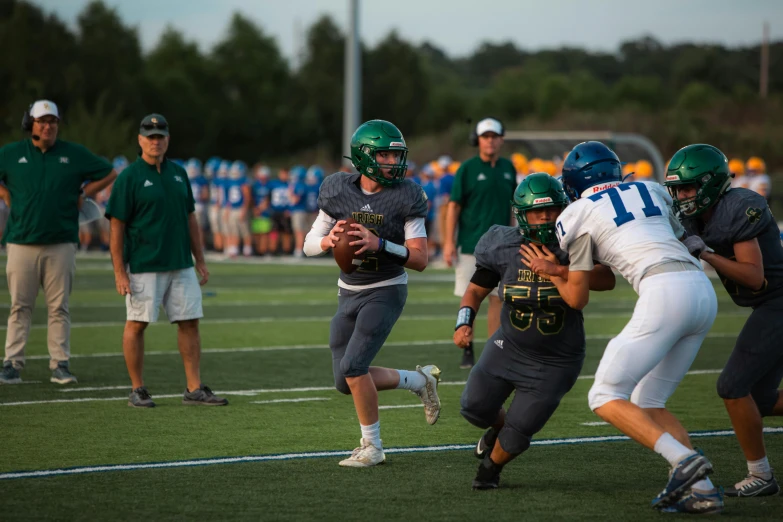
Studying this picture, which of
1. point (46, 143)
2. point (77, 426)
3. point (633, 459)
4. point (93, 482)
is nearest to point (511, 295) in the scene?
point (633, 459)

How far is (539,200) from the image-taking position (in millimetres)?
5102

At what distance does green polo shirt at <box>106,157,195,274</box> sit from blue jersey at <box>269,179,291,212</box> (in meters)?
16.2

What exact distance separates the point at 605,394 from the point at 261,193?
1944 cm

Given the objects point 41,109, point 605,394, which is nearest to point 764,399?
point 605,394

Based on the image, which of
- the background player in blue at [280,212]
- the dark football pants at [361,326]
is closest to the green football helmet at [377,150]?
the dark football pants at [361,326]

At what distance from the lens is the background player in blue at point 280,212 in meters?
23.7

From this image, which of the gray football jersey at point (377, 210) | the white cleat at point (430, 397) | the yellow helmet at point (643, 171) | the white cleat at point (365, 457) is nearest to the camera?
the white cleat at point (365, 457)

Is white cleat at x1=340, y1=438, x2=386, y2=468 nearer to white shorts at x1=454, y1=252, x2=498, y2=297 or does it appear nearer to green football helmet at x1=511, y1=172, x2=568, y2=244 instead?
green football helmet at x1=511, y1=172, x2=568, y2=244

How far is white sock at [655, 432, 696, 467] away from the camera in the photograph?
4574mm

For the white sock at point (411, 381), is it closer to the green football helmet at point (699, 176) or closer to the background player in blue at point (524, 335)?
the background player in blue at point (524, 335)

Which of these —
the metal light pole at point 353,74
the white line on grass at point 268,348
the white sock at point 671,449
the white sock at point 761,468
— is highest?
the metal light pole at point 353,74

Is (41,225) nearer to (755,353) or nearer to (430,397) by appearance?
(430,397)

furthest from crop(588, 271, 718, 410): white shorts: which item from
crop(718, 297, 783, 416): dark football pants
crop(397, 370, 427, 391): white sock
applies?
crop(397, 370, 427, 391): white sock

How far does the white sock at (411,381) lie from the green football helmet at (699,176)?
182 cm
